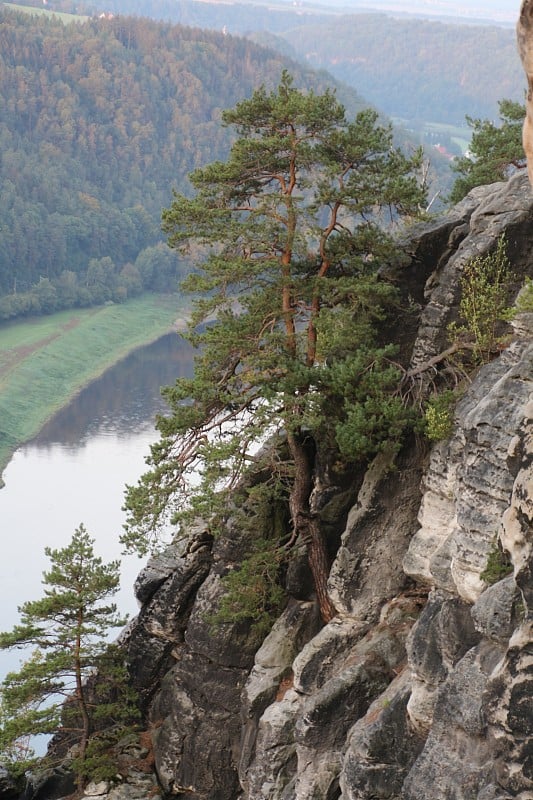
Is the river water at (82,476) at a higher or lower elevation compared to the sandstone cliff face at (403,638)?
lower

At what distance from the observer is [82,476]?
5547cm

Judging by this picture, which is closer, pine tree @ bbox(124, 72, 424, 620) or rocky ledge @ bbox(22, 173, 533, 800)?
rocky ledge @ bbox(22, 173, 533, 800)

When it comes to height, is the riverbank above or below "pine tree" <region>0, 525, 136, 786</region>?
below

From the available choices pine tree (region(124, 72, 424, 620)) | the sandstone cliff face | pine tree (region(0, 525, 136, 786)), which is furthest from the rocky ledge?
pine tree (region(124, 72, 424, 620))

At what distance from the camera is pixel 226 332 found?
18.4 meters

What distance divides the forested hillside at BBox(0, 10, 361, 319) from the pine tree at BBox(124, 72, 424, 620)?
7786 centimetres

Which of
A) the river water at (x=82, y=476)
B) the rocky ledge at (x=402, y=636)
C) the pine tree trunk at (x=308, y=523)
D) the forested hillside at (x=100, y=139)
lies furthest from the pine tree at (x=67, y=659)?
the forested hillside at (x=100, y=139)

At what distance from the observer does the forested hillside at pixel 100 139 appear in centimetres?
10550

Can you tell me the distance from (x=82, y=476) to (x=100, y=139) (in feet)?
261

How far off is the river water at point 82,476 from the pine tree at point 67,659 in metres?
12.5

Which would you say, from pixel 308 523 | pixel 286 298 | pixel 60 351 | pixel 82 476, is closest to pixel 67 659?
pixel 308 523

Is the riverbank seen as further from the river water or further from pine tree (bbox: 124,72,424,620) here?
pine tree (bbox: 124,72,424,620)

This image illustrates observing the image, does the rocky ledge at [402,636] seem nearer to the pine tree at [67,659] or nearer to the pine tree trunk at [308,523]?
the pine tree trunk at [308,523]

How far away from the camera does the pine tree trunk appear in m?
18.2
